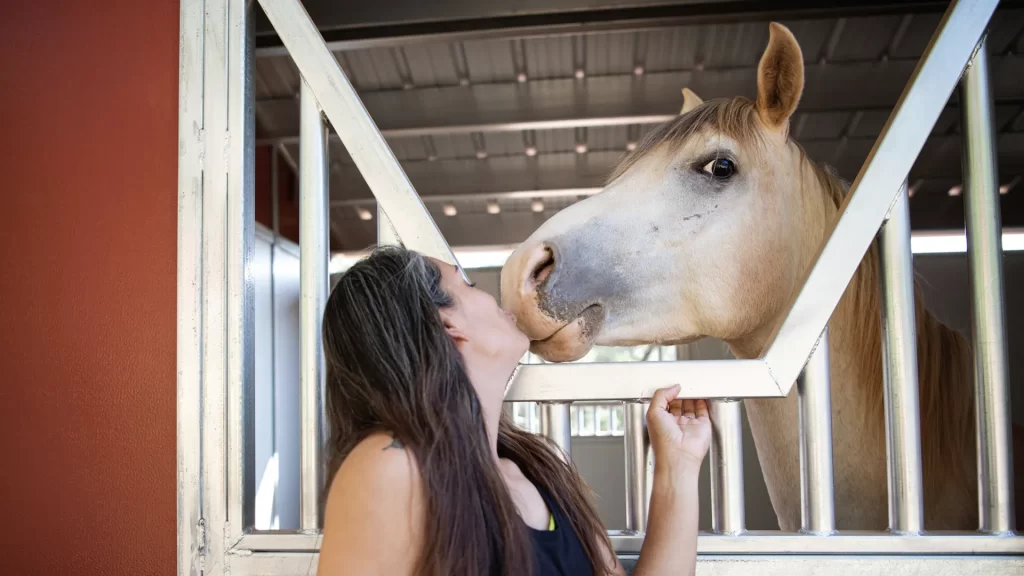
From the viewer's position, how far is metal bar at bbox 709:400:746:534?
104cm

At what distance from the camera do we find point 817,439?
103 centimetres

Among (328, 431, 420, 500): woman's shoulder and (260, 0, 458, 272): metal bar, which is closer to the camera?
(328, 431, 420, 500): woman's shoulder

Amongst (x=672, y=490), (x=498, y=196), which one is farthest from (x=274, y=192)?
(x=672, y=490)

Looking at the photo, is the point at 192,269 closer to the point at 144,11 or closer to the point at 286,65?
the point at 144,11

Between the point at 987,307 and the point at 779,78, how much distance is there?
1.69 feet

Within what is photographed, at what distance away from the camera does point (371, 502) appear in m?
0.69

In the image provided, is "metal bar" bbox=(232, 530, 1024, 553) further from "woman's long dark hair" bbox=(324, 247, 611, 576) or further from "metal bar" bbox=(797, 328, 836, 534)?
"woman's long dark hair" bbox=(324, 247, 611, 576)

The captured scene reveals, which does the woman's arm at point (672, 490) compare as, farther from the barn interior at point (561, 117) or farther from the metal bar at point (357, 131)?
the barn interior at point (561, 117)

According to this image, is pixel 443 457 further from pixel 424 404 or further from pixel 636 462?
pixel 636 462

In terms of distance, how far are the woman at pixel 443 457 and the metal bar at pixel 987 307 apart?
0.42m

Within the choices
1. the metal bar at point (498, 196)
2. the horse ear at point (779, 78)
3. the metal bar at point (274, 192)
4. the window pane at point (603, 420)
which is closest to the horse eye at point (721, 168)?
the horse ear at point (779, 78)

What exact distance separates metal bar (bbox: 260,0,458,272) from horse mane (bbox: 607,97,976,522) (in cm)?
46

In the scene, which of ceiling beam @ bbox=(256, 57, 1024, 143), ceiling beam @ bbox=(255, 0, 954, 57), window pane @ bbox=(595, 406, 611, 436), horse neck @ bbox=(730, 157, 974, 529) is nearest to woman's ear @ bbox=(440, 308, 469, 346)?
horse neck @ bbox=(730, 157, 974, 529)

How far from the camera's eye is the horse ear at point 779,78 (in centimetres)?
117
